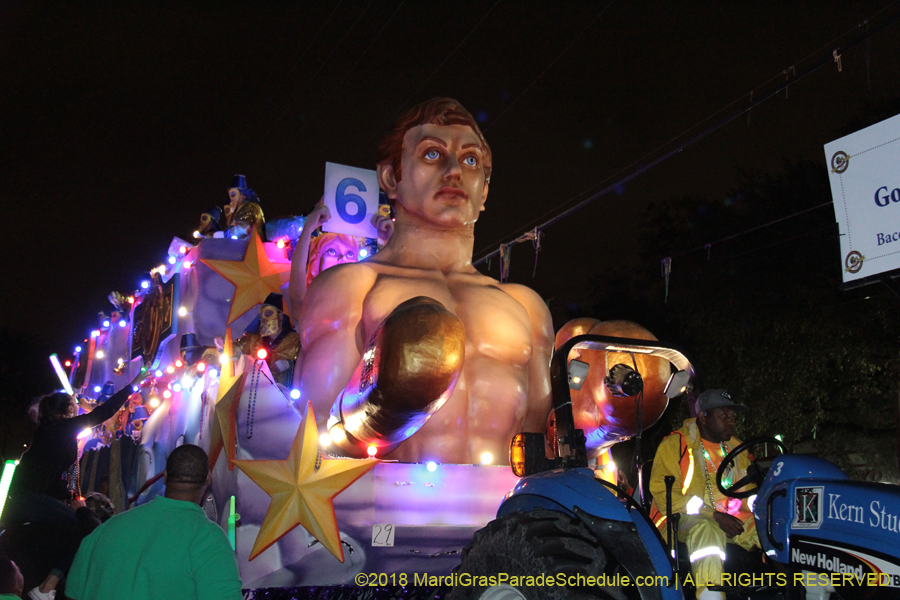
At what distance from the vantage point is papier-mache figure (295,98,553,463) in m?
3.60

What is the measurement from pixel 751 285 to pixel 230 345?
458 inches

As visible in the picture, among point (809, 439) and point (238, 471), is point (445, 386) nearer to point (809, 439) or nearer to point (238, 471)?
point (238, 471)

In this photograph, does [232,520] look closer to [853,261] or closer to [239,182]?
[853,261]

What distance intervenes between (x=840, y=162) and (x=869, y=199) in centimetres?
35

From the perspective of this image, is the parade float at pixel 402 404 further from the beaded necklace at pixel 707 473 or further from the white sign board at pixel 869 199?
the white sign board at pixel 869 199

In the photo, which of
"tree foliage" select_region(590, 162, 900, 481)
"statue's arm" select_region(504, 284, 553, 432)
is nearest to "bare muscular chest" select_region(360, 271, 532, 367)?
"statue's arm" select_region(504, 284, 553, 432)

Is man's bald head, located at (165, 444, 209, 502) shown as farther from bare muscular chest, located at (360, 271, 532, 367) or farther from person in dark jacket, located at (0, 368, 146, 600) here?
person in dark jacket, located at (0, 368, 146, 600)

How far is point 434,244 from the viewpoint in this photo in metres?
5.15

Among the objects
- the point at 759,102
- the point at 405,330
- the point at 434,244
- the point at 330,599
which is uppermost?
the point at 759,102

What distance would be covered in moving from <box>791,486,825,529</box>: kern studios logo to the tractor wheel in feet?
3.04

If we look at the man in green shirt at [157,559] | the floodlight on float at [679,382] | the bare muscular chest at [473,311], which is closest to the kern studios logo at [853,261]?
the floodlight on float at [679,382]

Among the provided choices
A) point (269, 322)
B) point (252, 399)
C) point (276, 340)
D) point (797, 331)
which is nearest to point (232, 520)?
point (252, 399)

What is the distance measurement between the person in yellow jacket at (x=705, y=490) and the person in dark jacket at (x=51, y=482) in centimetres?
425

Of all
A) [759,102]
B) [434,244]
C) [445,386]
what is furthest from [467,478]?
[759,102]
